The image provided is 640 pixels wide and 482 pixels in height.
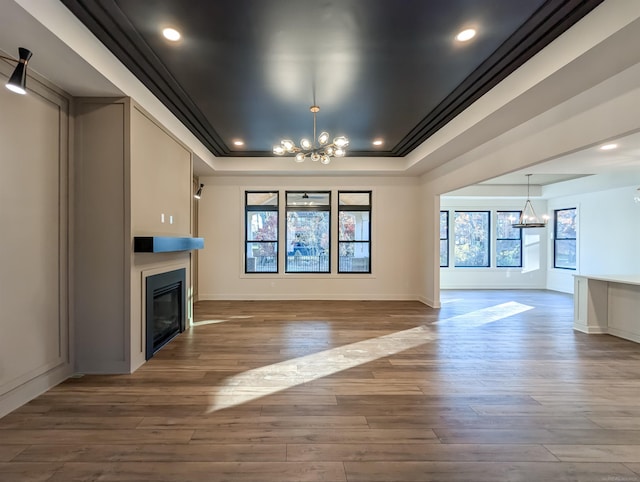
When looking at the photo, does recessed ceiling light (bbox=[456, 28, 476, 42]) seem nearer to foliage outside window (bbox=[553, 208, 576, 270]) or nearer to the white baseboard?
the white baseboard

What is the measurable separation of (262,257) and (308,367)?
434 cm

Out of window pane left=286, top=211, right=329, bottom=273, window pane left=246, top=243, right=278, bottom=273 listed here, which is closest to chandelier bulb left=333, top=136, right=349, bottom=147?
window pane left=286, top=211, right=329, bottom=273

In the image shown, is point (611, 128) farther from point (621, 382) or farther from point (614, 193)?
point (614, 193)

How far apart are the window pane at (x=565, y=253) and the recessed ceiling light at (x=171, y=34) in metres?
10.4

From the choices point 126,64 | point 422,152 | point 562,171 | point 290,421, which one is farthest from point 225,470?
point 562,171

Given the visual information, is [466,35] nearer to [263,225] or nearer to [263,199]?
[263,199]

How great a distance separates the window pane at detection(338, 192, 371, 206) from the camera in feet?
24.7

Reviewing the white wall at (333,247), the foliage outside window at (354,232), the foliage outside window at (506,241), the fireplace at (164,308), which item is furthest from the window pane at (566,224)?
the fireplace at (164,308)

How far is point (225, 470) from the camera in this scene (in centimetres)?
193

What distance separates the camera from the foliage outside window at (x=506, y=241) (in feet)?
32.0

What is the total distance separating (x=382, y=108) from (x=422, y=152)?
178 centimetres

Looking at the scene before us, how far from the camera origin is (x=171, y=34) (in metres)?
2.72

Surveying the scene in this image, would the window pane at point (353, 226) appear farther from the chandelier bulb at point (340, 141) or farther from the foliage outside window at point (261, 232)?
the chandelier bulb at point (340, 141)

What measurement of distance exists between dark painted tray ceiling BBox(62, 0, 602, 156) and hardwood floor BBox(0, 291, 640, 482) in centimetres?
306
